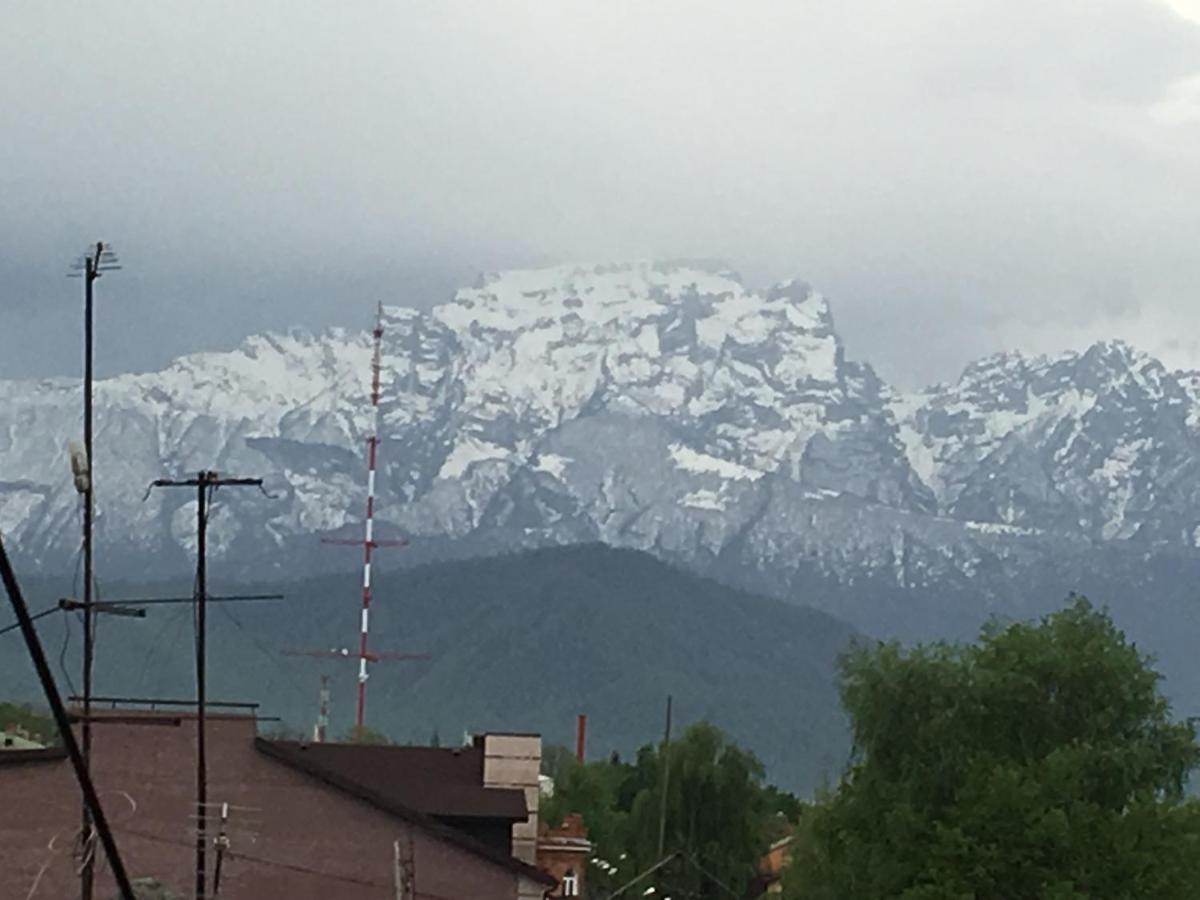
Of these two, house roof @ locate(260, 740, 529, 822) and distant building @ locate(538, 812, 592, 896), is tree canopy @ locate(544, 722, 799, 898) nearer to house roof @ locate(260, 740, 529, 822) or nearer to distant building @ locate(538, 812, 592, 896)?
distant building @ locate(538, 812, 592, 896)

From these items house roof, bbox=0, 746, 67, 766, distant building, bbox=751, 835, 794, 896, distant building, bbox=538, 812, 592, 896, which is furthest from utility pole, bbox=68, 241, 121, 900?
distant building, bbox=751, 835, 794, 896

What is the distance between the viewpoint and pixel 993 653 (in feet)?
258

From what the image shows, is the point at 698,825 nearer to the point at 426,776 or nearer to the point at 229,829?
the point at 426,776

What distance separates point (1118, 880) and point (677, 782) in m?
78.0

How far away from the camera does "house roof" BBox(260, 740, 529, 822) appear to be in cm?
7519

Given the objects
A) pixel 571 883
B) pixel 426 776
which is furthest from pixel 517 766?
pixel 571 883

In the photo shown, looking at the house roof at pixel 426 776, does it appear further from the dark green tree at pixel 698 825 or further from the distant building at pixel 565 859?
the dark green tree at pixel 698 825

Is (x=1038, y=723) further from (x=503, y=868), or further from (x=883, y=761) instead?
(x=503, y=868)

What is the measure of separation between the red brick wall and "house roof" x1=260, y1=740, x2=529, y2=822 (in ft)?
9.16

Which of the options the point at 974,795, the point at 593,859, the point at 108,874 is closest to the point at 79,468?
the point at 108,874

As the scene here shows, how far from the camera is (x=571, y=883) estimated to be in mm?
116875

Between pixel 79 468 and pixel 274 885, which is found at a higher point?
pixel 79 468

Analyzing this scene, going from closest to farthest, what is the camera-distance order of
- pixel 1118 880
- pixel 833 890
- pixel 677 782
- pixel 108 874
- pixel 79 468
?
pixel 79 468
pixel 108 874
pixel 1118 880
pixel 833 890
pixel 677 782

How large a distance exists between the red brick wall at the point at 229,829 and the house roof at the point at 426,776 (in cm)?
279
